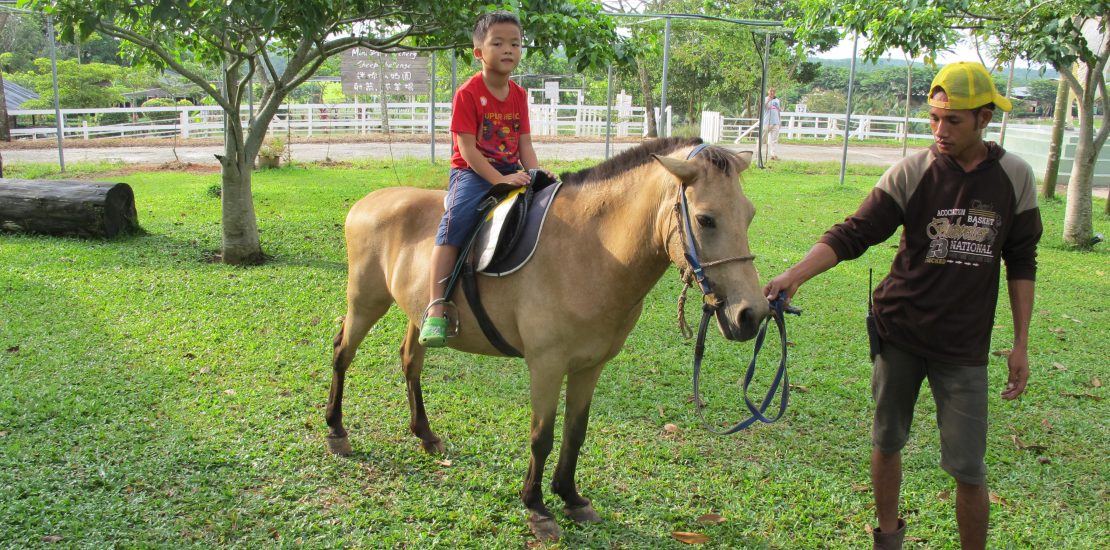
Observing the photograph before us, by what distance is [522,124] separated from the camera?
13.1 feet

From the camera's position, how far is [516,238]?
353cm

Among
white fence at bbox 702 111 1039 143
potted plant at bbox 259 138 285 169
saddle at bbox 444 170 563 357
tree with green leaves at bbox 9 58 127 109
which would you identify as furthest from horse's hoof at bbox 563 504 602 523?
tree with green leaves at bbox 9 58 127 109

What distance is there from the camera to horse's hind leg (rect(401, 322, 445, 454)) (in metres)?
4.48

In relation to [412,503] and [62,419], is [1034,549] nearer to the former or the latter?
[412,503]

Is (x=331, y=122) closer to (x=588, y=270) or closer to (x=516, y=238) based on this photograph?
(x=516, y=238)

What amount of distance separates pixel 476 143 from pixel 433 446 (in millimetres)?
1909

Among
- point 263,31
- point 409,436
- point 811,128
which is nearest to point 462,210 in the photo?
point 409,436

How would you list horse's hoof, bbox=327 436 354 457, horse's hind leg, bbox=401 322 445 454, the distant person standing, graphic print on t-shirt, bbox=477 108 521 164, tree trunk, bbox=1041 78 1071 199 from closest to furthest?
1. graphic print on t-shirt, bbox=477 108 521 164
2. horse's hoof, bbox=327 436 354 457
3. horse's hind leg, bbox=401 322 445 454
4. tree trunk, bbox=1041 78 1071 199
5. the distant person standing

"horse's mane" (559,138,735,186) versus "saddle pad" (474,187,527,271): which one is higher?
"horse's mane" (559,138,735,186)

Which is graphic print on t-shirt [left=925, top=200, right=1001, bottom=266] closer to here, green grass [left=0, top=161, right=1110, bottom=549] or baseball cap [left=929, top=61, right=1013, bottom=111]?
baseball cap [left=929, top=61, right=1013, bottom=111]

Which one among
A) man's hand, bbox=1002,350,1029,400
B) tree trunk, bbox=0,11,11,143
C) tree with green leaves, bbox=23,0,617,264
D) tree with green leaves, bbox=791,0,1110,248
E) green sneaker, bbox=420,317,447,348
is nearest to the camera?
man's hand, bbox=1002,350,1029,400

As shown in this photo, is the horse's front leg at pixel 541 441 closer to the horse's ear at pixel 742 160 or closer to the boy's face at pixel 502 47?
the horse's ear at pixel 742 160

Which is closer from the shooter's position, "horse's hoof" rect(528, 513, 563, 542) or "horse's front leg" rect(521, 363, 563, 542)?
"horse's front leg" rect(521, 363, 563, 542)

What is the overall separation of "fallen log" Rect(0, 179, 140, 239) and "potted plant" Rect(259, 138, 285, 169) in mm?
6068
